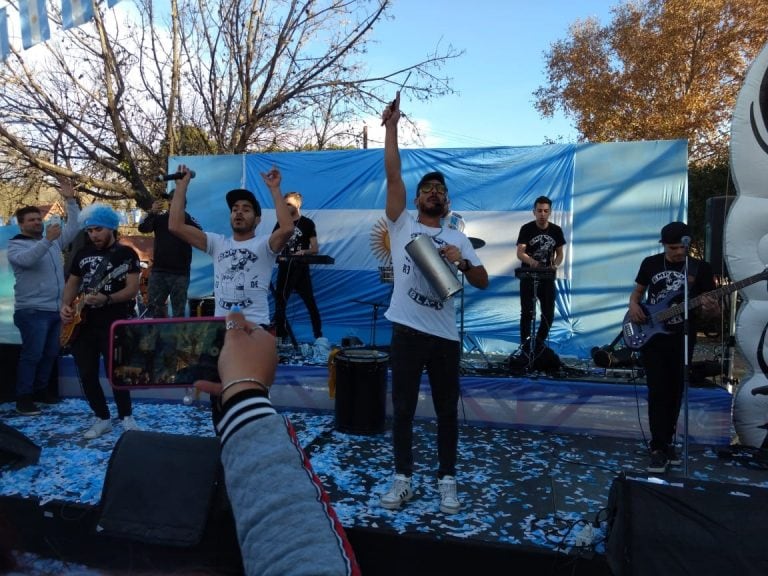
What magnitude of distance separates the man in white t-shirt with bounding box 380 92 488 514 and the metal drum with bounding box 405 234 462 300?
117 millimetres

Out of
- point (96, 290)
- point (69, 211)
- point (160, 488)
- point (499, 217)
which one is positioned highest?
point (499, 217)

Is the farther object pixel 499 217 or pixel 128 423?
pixel 499 217

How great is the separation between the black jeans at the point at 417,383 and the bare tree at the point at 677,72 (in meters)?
16.2

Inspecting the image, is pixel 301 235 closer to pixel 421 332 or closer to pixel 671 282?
pixel 421 332

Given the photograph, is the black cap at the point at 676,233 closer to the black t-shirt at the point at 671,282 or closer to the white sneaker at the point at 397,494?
the black t-shirt at the point at 671,282

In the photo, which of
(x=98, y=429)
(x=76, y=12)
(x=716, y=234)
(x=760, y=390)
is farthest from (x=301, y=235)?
(x=760, y=390)

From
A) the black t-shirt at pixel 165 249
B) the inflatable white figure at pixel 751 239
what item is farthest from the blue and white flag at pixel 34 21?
the inflatable white figure at pixel 751 239

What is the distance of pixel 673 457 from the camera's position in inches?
170

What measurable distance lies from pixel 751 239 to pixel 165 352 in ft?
15.6

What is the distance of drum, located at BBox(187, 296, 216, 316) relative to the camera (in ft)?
22.1

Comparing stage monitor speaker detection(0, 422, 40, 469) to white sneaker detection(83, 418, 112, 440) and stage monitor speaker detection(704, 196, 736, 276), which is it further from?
stage monitor speaker detection(704, 196, 736, 276)

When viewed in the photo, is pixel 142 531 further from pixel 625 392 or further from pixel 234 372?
pixel 625 392

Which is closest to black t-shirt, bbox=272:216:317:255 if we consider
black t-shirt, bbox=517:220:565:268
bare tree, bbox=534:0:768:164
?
black t-shirt, bbox=517:220:565:268

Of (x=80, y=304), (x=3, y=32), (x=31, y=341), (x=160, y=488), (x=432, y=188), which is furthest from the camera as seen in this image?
(x=3, y=32)
